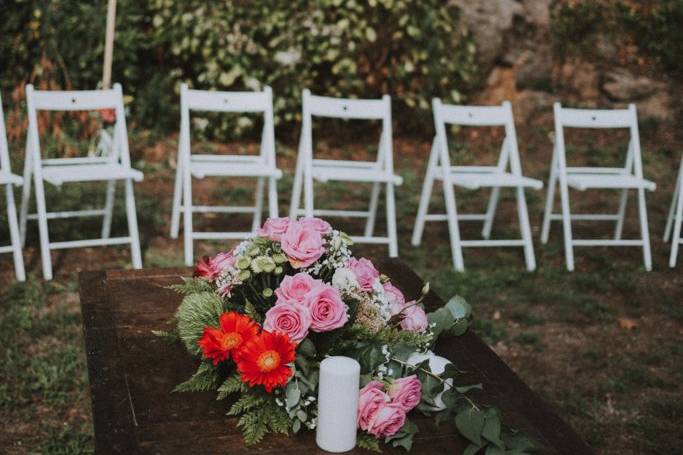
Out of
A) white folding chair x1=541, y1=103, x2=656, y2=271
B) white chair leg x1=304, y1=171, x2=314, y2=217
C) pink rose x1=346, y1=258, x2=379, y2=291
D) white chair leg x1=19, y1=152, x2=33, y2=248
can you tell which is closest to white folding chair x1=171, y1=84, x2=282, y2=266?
white chair leg x1=304, y1=171, x2=314, y2=217

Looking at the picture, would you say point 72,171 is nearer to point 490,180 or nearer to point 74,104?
point 74,104

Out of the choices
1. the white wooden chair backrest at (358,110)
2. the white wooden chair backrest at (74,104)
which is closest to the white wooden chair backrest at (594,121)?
the white wooden chair backrest at (358,110)

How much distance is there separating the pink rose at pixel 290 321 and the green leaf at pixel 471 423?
0.43 metres

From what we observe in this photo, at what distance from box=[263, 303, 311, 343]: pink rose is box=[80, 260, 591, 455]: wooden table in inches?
9.7

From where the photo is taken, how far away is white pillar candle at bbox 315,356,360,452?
2.03m

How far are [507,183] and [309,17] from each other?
335 cm

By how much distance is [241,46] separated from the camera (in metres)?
8.05

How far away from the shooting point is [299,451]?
2082 millimetres

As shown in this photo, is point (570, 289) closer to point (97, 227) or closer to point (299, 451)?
point (97, 227)

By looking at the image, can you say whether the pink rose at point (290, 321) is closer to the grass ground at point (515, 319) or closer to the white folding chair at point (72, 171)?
the grass ground at point (515, 319)

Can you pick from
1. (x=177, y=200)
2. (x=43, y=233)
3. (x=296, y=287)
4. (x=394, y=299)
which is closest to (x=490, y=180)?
(x=177, y=200)

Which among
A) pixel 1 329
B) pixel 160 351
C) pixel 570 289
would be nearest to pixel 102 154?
pixel 1 329

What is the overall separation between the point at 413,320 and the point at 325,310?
0.44 m

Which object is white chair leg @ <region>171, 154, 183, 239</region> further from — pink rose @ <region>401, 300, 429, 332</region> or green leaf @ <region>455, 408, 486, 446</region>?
green leaf @ <region>455, 408, 486, 446</region>
